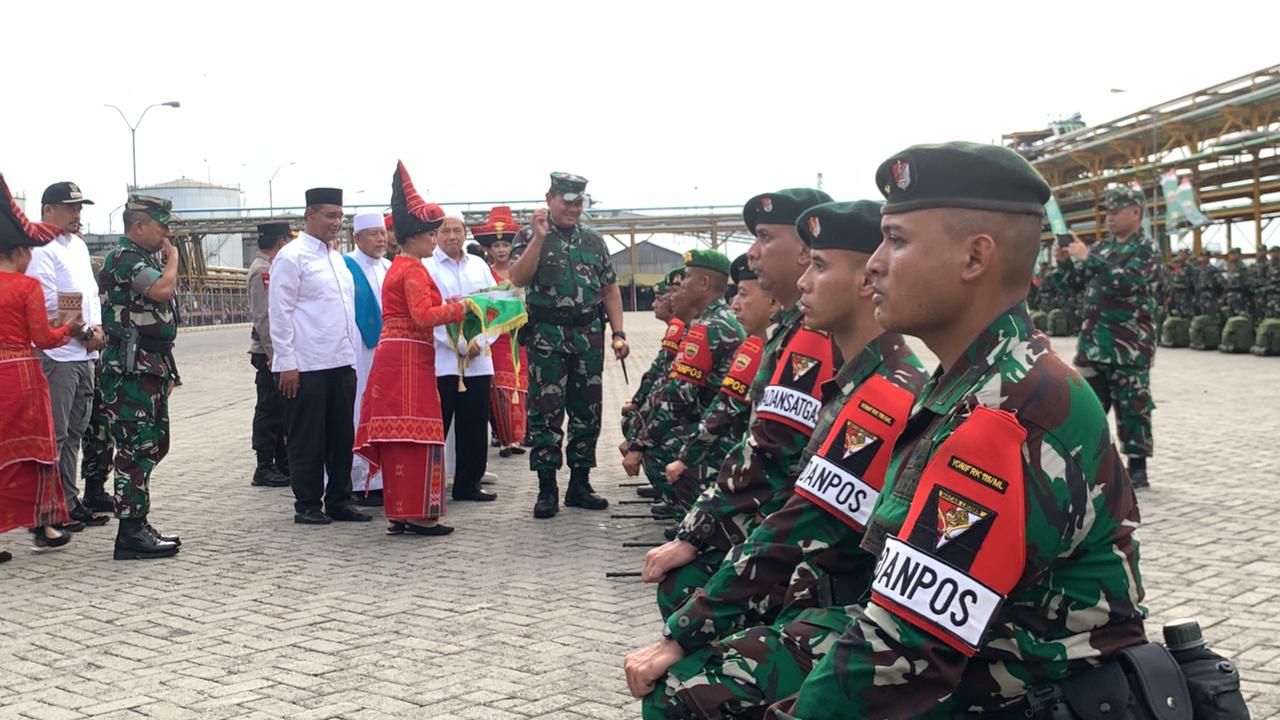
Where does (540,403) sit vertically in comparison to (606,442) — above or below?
above

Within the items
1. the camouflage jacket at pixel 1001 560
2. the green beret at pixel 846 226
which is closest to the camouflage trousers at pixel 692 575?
the green beret at pixel 846 226

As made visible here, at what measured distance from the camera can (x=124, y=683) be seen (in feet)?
15.0

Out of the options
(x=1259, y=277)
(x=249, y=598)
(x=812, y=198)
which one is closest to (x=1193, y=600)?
(x=812, y=198)

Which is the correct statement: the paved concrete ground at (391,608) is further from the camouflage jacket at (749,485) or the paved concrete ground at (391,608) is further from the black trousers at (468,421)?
the camouflage jacket at (749,485)

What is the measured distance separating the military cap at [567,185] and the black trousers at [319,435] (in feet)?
6.18

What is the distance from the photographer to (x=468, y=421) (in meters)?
8.57

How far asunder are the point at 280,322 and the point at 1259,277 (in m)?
19.8

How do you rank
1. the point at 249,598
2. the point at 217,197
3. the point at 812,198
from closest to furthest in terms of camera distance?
the point at 812,198 → the point at 249,598 → the point at 217,197

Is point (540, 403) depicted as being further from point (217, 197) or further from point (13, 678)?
point (217, 197)

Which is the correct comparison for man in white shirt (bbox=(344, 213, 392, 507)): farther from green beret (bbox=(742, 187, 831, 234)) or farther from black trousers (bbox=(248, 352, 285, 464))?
green beret (bbox=(742, 187, 831, 234))

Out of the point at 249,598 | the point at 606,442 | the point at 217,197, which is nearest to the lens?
the point at 249,598

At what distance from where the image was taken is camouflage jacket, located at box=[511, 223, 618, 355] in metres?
8.05

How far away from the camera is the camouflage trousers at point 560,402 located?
8047 mm

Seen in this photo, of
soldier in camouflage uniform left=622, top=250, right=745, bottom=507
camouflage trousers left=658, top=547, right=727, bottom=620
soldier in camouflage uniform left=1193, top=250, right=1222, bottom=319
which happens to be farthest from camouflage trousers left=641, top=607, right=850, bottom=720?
soldier in camouflage uniform left=1193, top=250, right=1222, bottom=319
